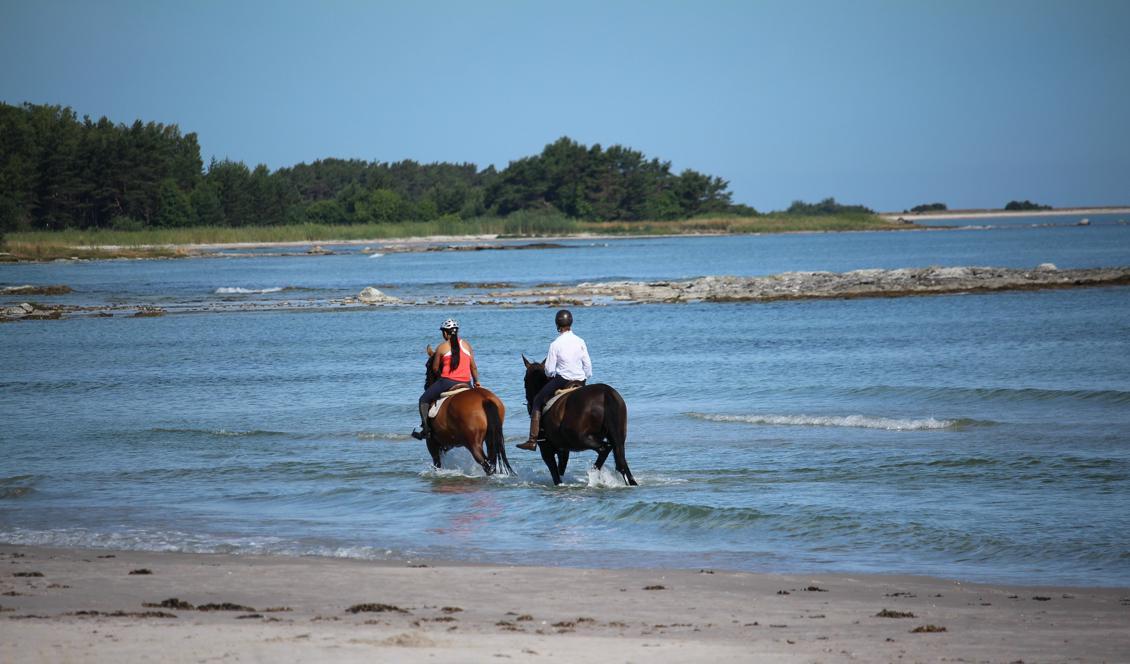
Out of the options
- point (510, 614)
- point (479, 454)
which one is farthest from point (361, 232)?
point (510, 614)

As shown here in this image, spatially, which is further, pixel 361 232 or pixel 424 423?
pixel 361 232

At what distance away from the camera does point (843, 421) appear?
19078mm

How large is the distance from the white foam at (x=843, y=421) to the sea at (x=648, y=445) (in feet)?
0.25

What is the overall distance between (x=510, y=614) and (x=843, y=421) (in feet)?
39.2

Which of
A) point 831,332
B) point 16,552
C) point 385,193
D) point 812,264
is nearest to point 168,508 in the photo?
point 16,552

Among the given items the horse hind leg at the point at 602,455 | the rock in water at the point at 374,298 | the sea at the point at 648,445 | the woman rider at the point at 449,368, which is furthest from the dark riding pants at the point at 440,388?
the rock in water at the point at 374,298

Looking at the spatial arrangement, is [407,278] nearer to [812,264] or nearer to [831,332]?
[812,264]

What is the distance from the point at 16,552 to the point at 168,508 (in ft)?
8.76

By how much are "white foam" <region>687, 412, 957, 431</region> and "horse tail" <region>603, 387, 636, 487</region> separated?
6.00 metres

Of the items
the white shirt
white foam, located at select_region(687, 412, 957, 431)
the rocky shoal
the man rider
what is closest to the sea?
white foam, located at select_region(687, 412, 957, 431)

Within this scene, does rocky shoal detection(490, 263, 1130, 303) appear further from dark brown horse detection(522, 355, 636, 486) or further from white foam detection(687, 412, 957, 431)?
dark brown horse detection(522, 355, 636, 486)

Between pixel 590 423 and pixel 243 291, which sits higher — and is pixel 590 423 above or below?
above

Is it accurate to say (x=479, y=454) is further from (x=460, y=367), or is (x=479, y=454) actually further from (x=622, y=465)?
(x=622, y=465)

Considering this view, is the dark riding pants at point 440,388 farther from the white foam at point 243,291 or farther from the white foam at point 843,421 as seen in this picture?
the white foam at point 243,291
